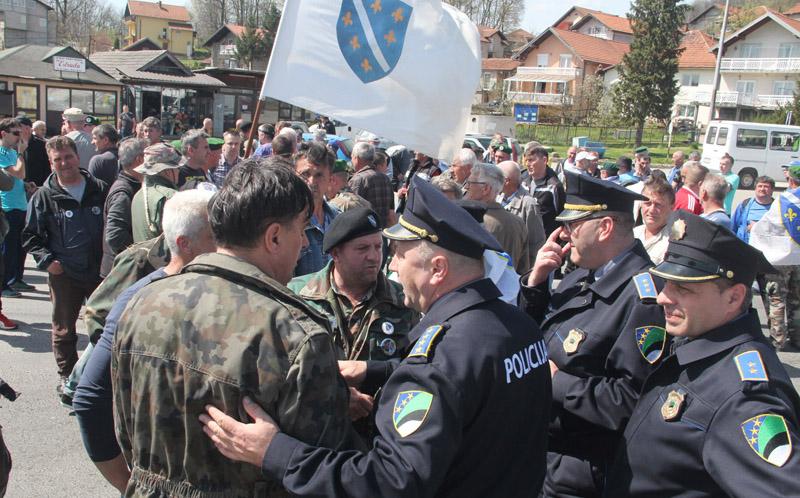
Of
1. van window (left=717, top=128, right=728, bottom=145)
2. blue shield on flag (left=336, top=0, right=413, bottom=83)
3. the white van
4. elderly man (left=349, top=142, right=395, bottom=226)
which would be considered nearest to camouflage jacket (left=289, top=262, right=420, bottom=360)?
blue shield on flag (left=336, top=0, right=413, bottom=83)

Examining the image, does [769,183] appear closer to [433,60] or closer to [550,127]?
[433,60]

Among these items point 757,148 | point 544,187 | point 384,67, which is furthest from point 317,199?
point 757,148

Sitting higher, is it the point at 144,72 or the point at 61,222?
the point at 144,72

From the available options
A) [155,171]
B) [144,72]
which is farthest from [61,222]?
[144,72]

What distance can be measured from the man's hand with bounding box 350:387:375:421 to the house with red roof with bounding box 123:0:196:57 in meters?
96.4

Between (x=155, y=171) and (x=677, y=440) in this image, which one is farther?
(x=155, y=171)

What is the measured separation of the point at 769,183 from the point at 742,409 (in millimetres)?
7765

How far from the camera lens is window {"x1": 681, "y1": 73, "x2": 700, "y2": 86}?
194 feet

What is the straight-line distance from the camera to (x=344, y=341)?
3160mm

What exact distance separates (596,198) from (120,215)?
396 centimetres

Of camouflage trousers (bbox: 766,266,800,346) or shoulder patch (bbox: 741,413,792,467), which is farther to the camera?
camouflage trousers (bbox: 766,266,800,346)

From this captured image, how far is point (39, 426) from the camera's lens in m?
5.01

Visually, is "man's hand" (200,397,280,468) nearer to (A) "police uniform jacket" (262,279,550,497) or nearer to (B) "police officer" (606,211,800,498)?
(A) "police uniform jacket" (262,279,550,497)

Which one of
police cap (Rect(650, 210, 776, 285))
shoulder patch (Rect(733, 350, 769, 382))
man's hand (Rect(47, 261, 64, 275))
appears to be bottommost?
man's hand (Rect(47, 261, 64, 275))
